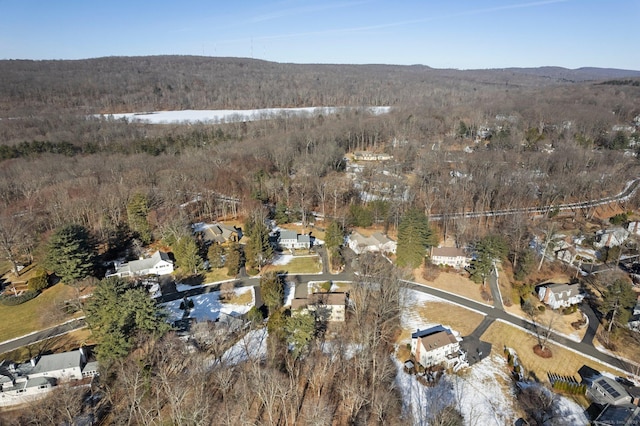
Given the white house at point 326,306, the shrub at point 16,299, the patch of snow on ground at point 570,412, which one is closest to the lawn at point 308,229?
the white house at point 326,306

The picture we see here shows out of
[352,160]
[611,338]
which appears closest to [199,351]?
[611,338]

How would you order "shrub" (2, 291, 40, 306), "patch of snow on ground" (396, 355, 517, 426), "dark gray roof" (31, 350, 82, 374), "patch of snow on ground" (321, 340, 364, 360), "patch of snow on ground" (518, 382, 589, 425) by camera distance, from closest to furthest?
"patch of snow on ground" (518, 382, 589, 425) → "patch of snow on ground" (396, 355, 517, 426) → "dark gray roof" (31, 350, 82, 374) → "patch of snow on ground" (321, 340, 364, 360) → "shrub" (2, 291, 40, 306)

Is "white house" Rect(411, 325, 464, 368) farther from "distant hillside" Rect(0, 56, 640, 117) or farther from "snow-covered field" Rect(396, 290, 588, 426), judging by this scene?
"distant hillside" Rect(0, 56, 640, 117)

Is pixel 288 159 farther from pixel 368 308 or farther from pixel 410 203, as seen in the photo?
pixel 368 308

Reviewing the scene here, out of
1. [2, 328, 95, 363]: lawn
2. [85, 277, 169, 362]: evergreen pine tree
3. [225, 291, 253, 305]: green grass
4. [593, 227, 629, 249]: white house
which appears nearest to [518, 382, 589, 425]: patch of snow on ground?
[225, 291, 253, 305]: green grass

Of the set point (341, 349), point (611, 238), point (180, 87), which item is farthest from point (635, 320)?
point (180, 87)

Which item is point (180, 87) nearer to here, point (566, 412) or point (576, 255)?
point (576, 255)

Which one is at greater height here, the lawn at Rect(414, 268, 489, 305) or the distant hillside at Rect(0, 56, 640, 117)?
the distant hillside at Rect(0, 56, 640, 117)
